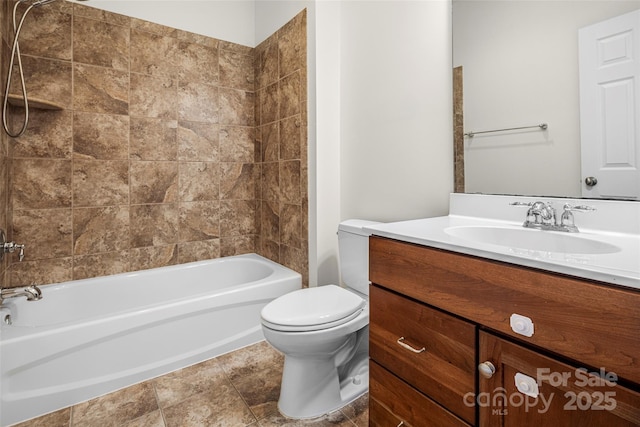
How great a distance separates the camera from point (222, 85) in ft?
8.18

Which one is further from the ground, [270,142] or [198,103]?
[198,103]

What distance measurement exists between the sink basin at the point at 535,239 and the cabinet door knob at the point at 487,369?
34 cm

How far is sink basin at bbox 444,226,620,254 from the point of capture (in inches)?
35.8

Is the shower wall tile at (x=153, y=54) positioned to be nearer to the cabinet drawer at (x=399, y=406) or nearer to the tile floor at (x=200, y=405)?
the tile floor at (x=200, y=405)

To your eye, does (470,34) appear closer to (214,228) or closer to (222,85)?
(222,85)

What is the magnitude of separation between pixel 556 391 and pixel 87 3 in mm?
2899

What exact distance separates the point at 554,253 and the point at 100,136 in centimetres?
244

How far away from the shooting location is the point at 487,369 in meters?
0.74

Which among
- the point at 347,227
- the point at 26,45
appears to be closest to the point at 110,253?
the point at 26,45

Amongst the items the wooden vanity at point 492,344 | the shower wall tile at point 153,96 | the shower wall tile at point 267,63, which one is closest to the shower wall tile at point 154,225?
the shower wall tile at point 153,96

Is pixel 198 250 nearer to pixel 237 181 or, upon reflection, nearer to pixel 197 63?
pixel 237 181

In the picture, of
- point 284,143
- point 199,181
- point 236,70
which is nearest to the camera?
point 284,143

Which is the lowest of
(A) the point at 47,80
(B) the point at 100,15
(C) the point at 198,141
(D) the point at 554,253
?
(D) the point at 554,253

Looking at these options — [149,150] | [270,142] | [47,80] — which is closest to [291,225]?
[270,142]
